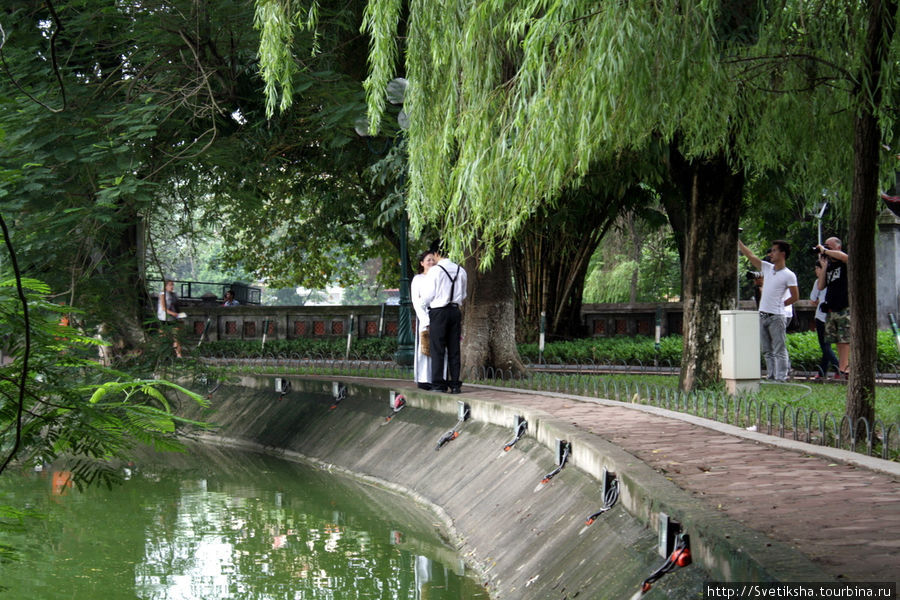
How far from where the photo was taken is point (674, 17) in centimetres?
826

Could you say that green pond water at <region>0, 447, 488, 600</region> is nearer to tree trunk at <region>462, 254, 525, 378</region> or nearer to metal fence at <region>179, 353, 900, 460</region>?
metal fence at <region>179, 353, 900, 460</region>

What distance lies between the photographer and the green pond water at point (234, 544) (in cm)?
800

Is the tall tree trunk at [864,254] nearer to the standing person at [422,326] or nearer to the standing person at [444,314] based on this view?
the standing person at [444,314]

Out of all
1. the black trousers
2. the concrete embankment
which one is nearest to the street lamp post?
the concrete embankment

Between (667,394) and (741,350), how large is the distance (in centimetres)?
95

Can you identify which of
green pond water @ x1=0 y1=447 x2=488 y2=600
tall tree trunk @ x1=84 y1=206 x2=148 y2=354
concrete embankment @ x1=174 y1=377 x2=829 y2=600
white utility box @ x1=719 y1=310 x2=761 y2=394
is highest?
tall tree trunk @ x1=84 y1=206 x2=148 y2=354

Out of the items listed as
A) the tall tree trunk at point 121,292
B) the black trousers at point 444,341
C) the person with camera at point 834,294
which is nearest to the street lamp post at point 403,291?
the black trousers at point 444,341

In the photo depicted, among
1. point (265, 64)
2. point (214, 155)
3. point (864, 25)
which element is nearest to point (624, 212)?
point (214, 155)

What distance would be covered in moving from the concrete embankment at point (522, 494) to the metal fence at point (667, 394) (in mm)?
1764

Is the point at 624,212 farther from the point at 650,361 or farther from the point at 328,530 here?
the point at 328,530

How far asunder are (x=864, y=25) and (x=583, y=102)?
2.77 m

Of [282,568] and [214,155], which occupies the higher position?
[214,155]

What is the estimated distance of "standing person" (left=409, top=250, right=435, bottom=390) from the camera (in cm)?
1367

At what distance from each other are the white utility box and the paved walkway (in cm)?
178
